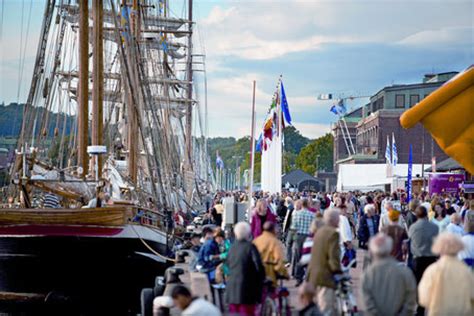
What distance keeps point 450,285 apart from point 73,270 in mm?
19392

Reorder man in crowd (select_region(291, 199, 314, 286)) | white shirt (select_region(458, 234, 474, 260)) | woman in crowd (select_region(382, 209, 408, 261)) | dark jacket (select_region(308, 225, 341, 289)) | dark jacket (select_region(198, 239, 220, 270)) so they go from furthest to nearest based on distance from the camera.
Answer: man in crowd (select_region(291, 199, 314, 286)) → dark jacket (select_region(198, 239, 220, 270)) → woman in crowd (select_region(382, 209, 408, 261)) → white shirt (select_region(458, 234, 474, 260)) → dark jacket (select_region(308, 225, 341, 289))

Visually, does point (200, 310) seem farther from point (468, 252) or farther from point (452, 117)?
point (468, 252)

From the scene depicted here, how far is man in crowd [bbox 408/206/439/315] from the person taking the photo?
A: 623 inches

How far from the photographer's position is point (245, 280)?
1322 centimetres

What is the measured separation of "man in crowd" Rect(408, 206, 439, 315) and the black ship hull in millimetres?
13638

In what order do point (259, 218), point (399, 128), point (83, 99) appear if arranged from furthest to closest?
point (399, 128), point (83, 99), point (259, 218)

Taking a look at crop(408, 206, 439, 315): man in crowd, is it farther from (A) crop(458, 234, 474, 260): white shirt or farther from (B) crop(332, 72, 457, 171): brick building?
(B) crop(332, 72, 457, 171): brick building

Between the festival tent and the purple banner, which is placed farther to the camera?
the festival tent

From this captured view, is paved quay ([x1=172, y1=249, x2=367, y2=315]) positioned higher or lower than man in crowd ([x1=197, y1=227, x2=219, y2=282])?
lower

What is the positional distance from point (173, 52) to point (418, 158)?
40311mm

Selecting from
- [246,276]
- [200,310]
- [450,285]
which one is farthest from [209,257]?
[450,285]

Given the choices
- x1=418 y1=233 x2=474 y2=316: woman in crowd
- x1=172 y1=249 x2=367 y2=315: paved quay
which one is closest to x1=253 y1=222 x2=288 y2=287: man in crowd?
x1=172 y1=249 x2=367 y2=315: paved quay

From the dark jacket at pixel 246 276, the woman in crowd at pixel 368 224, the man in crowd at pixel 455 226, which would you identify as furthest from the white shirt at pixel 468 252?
the woman in crowd at pixel 368 224

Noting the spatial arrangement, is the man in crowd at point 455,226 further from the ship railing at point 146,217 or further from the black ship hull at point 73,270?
the ship railing at point 146,217
